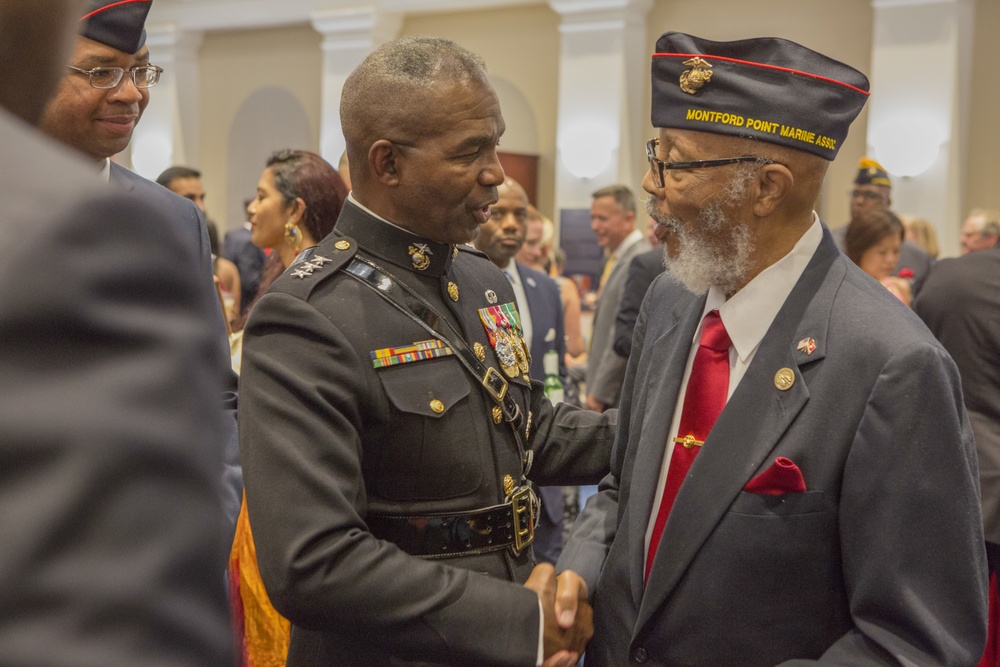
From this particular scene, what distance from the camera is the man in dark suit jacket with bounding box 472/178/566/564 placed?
4.31m

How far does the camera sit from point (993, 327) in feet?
11.3

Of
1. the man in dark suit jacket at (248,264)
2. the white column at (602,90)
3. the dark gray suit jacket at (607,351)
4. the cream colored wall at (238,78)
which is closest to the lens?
the dark gray suit jacket at (607,351)

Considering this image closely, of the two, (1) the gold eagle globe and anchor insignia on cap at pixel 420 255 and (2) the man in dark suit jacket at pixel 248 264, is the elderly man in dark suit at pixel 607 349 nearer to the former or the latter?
(2) the man in dark suit jacket at pixel 248 264

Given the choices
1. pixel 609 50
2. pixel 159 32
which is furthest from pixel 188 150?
pixel 609 50

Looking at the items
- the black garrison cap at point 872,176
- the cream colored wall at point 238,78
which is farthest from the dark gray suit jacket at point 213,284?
the cream colored wall at point 238,78

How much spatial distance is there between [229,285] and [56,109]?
4193 mm

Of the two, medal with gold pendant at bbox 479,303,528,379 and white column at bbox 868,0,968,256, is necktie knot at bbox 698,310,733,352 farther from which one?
white column at bbox 868,0,968,256

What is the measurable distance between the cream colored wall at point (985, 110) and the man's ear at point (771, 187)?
8861 mm

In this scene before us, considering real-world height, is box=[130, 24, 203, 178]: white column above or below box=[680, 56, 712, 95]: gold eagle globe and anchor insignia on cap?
below

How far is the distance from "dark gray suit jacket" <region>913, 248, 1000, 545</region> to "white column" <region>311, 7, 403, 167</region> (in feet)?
30.2

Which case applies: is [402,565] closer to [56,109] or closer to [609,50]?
[56,109]

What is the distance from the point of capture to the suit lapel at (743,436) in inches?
60.4

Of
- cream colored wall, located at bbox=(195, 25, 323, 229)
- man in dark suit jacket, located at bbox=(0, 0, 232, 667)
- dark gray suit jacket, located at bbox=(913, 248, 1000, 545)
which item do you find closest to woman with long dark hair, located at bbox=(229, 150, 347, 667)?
dark gray suit jacket, located at bbox=(913, 248, 1000, 545)

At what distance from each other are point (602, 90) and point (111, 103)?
911 cm
